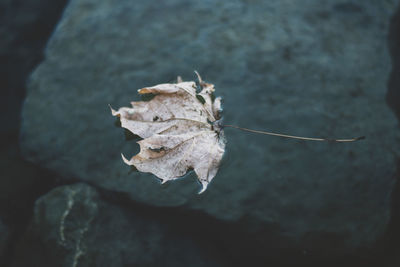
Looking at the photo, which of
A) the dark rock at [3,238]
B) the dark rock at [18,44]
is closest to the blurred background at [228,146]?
the dark rock at [3,238]

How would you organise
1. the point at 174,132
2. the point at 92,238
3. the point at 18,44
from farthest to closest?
1. the point at 18,44
2. the point at 92,238
3. the point at 174,132

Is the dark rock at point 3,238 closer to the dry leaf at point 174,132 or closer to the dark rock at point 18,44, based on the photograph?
the dark rock at point 18,44

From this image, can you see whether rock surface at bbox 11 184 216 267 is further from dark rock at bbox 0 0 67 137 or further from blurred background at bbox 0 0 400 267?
dark rock at bbox 0 0 67 137

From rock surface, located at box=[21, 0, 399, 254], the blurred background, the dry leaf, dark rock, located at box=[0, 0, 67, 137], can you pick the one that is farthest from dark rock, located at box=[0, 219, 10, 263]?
the dry leaf

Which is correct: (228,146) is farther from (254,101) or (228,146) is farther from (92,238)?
(92,238)

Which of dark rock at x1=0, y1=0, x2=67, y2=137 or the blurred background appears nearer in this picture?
the blurred background

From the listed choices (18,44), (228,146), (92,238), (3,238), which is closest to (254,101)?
(228,146)
